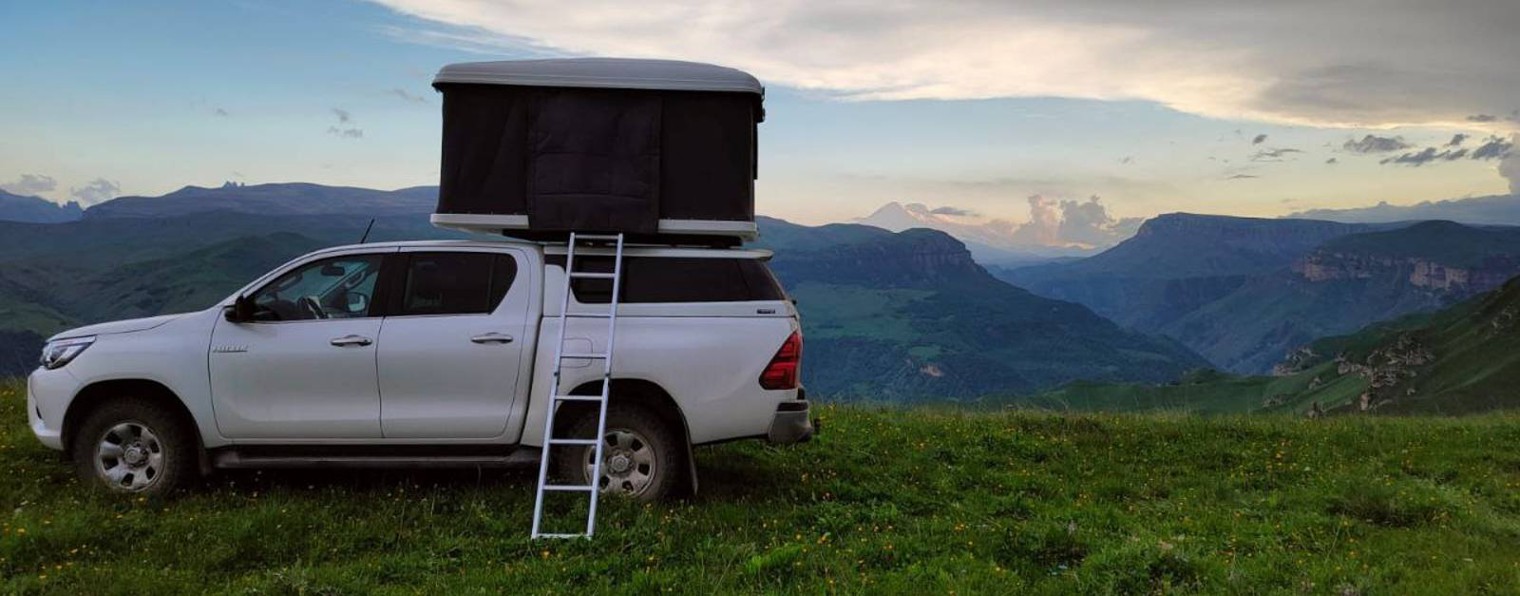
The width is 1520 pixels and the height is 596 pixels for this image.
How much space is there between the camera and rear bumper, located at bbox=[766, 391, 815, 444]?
847 centimetres

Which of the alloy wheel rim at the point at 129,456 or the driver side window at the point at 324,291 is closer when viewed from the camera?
the alloy wheel rim at the point at 129,456

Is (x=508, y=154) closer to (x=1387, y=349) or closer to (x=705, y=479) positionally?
(x=705, y=479)

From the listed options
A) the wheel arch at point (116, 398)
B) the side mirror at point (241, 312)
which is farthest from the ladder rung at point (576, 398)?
the wheel arch at point (116, 398)

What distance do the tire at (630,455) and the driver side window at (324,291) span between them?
7.64 ft

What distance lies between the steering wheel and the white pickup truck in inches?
0.7

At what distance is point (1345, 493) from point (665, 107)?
26.2 ft

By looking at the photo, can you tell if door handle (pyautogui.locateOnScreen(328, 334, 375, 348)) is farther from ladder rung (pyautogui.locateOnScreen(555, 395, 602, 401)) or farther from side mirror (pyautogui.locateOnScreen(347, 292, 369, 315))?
ladder rung (pyautogui.locateOnScreen(555, 395, 602, 401))

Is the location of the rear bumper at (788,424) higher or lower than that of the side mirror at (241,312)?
lower

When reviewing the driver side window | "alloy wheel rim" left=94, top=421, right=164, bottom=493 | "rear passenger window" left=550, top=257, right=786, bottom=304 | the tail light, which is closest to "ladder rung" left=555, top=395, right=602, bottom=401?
"rear passenger window" left=550, top=257, right=786, bottom=304

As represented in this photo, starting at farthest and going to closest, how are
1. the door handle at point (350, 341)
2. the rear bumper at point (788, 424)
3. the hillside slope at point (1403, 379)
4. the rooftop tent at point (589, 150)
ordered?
1. the hillside slope at point (1403, 379)
2. the rooftop tent at point (589, 150)
3. the rear bumper at point (788, 424)
4. the door handle at point (350, 341)

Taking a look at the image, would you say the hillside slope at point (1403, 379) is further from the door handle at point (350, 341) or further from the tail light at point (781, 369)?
the door handle at point (350, 341)

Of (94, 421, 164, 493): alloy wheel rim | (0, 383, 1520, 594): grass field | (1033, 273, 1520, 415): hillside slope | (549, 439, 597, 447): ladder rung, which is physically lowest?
(1033, 273, 1520, 415): hillside slope

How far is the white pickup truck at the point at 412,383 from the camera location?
8359mm

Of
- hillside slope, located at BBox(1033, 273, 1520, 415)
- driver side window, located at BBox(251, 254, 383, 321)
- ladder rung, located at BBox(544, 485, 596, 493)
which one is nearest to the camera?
ladder rung, located at BBox(544, 485, 596, 493)
